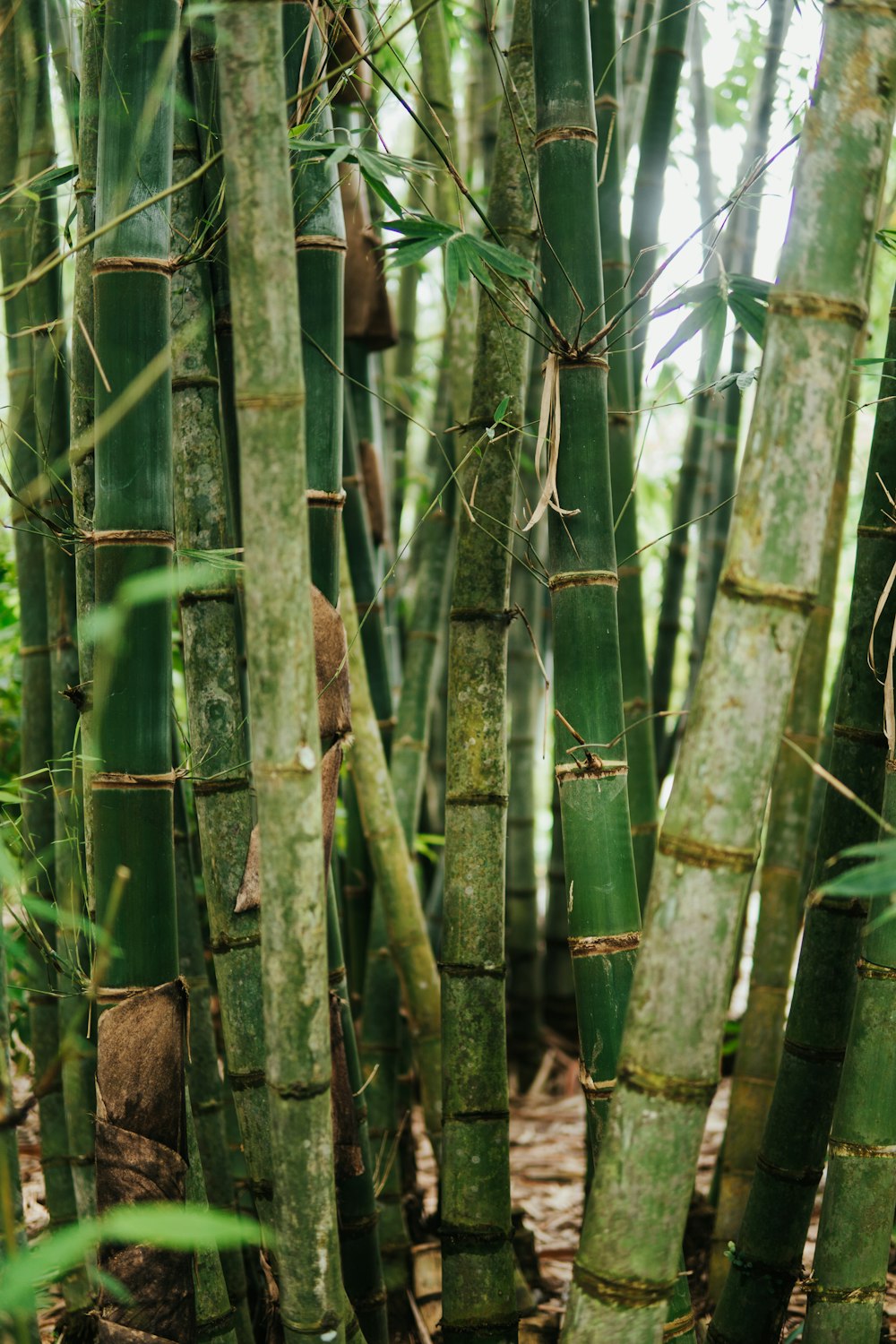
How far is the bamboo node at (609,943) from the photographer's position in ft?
3.76

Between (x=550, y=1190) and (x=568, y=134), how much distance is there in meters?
2.26

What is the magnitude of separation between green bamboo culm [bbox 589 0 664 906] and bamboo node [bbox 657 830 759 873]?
910 mm

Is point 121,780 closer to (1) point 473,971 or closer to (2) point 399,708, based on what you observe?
(1) point 473,971

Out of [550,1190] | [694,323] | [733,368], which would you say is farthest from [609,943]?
[733,368]

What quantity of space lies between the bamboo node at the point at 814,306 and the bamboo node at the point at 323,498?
56 centimetres

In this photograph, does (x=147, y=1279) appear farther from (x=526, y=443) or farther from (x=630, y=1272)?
(x=526, y=443)

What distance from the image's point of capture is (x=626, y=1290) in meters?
0.85

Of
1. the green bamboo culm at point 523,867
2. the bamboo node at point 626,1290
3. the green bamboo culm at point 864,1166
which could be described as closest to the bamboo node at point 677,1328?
the green bamboo culm at point 864,1166

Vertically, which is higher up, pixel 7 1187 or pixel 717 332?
pixel 717 332

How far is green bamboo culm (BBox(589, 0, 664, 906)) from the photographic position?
1734mm

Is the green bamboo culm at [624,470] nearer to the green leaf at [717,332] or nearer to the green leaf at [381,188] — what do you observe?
the green leaf at [717,332]

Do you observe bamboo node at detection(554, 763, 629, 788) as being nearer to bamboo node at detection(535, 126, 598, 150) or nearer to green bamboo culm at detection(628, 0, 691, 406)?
bamboo node at detection(535, 126, 598, 150)

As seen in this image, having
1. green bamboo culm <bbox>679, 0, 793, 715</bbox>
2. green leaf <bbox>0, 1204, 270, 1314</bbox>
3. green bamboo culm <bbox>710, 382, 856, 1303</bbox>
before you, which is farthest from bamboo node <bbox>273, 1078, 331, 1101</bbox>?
green bamboo culm <bbox>679, 0, 793, 715</bbox>

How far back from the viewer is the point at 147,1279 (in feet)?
3.44
